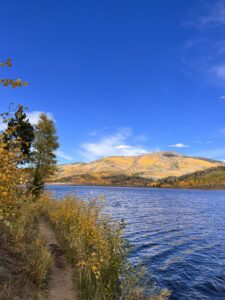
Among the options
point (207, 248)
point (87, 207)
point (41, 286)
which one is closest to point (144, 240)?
point (207, 248)

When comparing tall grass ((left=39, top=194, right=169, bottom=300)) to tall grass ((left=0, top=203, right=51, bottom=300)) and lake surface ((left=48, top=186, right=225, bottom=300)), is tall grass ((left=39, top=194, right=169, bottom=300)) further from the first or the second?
lake surface ((left=48, top=186, right=225, bottom=300))

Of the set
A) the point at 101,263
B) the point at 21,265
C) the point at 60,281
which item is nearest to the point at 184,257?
the point at 101,263

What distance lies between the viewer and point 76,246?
11.8 meters

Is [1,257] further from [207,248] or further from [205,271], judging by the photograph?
[207,248]

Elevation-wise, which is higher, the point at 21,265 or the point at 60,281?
the point at 21,265

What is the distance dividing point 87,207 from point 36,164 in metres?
21.2

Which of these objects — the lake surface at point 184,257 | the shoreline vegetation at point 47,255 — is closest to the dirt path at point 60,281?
the shoreline vegetation at point 47,255

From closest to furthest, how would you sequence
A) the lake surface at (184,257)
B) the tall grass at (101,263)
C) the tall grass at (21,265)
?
the tall grass at (21,265)
the tall grass at (101,263)
the lake surface at (184,257)

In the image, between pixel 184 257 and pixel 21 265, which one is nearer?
pixel 21 265

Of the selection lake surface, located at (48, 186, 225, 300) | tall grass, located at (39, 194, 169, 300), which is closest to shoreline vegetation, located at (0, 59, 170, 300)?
tall grass, located at (39, 194, 169, 300)

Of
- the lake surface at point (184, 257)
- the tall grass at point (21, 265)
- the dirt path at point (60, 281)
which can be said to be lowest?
the lake surface at point (184, 257)

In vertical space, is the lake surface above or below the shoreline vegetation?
below

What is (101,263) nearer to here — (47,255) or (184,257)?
(47,255)

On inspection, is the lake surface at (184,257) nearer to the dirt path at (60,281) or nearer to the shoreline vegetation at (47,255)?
the shoreline vegetation at (47,255)
